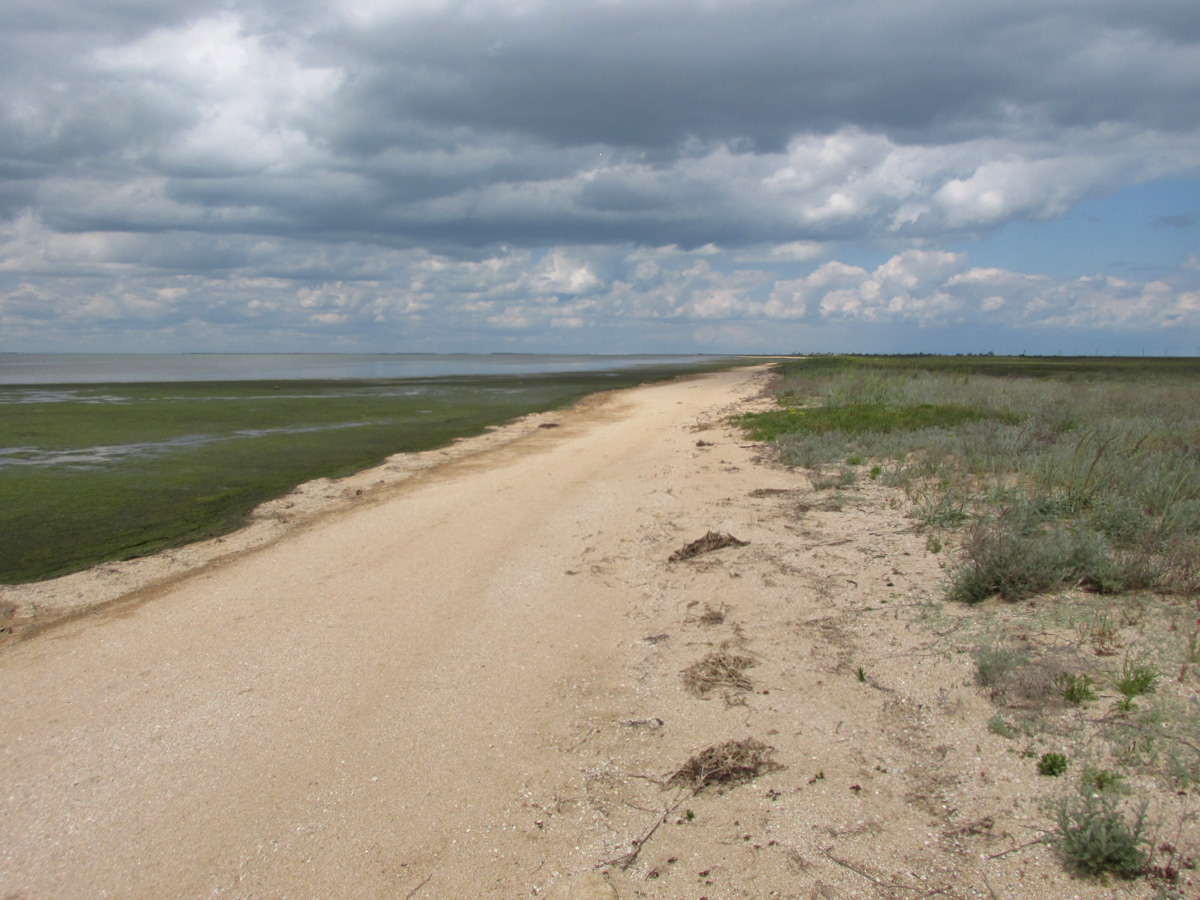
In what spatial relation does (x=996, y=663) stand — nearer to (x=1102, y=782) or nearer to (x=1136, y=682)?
(x=1136, y=682)

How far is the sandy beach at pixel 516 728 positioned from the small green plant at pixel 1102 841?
0.08 m

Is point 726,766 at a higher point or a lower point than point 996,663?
lower

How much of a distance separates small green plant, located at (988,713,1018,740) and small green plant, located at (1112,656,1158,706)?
Result: 73 cm

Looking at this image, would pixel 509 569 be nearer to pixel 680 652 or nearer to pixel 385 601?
pixel 385 601

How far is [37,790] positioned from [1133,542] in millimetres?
9467

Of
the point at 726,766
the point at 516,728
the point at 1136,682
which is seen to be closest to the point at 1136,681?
the point at 1136,682

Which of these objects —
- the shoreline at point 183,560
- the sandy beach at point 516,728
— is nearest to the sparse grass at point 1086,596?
the sandy beach at point 516,728

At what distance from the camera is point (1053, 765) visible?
12.4 feet

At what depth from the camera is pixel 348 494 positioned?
13.6 metres

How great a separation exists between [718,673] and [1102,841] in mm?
2770

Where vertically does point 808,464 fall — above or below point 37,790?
above

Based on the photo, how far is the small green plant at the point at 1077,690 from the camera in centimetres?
427

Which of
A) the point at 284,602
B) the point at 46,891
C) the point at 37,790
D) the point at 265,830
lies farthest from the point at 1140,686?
the point at 284,602

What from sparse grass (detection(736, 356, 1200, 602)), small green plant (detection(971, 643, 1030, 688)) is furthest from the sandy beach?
sparse grass (detection(736, 356, 1200, 602))
